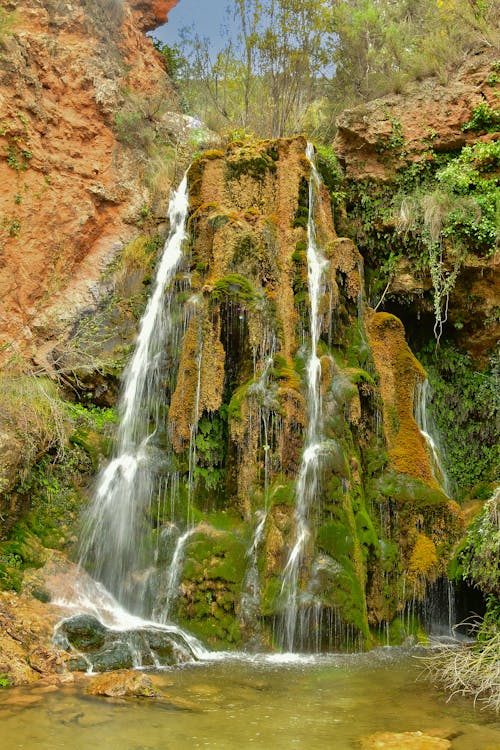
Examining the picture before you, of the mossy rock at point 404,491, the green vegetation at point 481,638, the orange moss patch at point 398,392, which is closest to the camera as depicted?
the green vegetation at point 481,638

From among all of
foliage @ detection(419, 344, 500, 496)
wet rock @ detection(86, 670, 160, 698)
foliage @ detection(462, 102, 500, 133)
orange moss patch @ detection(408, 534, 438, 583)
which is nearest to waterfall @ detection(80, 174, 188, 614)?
wet rock @ detection(86, 670, 160, 698)

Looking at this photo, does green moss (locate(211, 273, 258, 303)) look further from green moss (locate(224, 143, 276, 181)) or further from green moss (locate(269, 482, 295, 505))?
green moss (locate(269, 482, 295, 505))

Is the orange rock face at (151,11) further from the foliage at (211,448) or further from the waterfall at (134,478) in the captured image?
the foliage at (211,448)

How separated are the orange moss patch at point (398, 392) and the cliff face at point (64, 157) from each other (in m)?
6.75

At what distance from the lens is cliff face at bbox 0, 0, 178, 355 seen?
13.7 metres

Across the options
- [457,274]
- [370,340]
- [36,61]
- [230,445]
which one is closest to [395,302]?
[457,274]

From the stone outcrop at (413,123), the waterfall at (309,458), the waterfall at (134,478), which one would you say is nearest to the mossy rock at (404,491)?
the waterfall at (309,458)

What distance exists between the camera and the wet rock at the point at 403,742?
4605 millimetres

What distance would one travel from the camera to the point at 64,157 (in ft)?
49.5

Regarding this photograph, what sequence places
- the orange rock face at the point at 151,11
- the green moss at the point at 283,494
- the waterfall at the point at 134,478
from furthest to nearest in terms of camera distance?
the orange rock face at the point at 151,11, the waterfall at the point at 134,478, the green moss at the point at 283,494

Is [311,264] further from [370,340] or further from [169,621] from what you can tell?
[169,621]

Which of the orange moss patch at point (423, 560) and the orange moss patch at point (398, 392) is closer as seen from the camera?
the orange moss patch at point (423, 560)

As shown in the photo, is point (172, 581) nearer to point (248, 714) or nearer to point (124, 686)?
point (124, 686)

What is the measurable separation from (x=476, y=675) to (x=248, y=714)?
2412 mm
